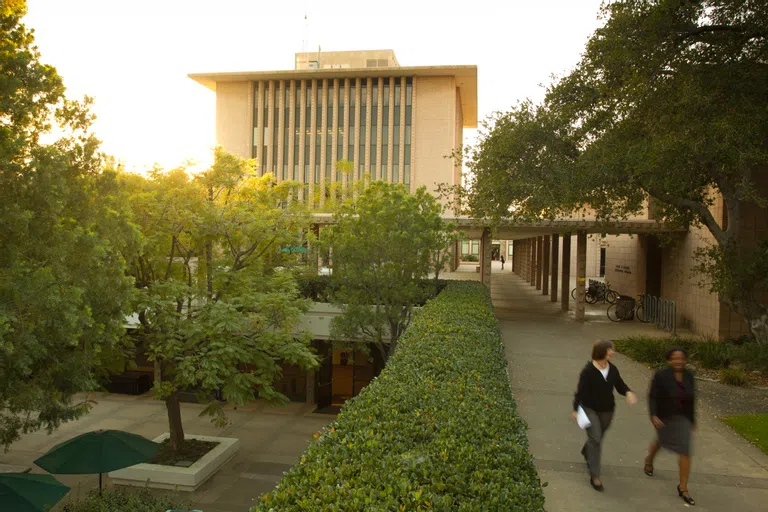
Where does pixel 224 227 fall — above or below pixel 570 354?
above

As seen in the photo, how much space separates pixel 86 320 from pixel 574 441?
657 centimetres

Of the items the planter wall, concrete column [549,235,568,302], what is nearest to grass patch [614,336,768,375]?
the planter wall

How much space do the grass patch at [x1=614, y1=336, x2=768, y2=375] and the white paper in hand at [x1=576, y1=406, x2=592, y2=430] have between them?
25.2ft

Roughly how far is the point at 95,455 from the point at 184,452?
3459mm

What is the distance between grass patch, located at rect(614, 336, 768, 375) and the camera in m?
12.5

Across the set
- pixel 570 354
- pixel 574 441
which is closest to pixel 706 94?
pixel 570 354

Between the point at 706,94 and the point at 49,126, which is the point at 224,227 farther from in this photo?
the point at 706,94

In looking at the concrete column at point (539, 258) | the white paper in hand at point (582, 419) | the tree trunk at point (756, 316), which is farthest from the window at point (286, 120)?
the white paper in hand at point (582, 419)

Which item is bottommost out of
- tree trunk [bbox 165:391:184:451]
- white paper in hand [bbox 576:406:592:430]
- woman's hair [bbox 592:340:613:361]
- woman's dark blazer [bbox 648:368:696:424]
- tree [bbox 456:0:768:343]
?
tree trunk [bbox 165:391:184:451]

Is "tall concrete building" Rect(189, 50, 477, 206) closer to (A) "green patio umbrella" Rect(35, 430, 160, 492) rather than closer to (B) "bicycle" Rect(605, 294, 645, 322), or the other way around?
(B) "bicycle" Rect(605, 294, 645, 322)

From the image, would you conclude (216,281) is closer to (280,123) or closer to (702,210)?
(702,210)

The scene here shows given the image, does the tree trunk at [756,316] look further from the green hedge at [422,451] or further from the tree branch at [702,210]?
the green hedge at [422,451]

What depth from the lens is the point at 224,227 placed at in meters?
12.4

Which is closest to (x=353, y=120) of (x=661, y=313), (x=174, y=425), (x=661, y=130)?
(x=661, y=313)
